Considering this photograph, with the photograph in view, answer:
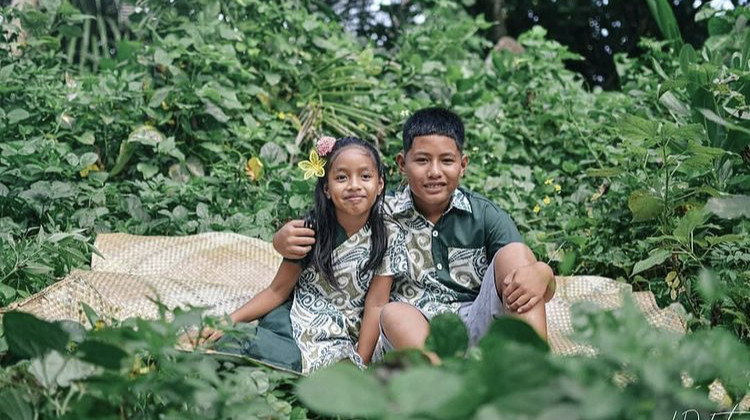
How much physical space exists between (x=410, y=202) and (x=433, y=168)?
14 centimetres

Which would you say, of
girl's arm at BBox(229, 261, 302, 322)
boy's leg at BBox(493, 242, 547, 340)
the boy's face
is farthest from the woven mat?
the boy's face

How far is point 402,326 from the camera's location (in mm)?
1987

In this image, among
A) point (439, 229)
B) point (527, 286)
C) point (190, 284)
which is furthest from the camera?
point (190, 284)

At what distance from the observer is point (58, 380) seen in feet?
3.97

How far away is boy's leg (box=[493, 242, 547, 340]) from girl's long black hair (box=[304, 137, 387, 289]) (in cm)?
32

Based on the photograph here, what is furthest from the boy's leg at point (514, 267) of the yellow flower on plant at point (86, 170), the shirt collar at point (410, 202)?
the yellow flower on plant at point (86, 170)

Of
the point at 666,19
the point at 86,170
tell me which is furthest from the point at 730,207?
the point at 666,19

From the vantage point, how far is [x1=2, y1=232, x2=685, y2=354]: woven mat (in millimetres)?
2227

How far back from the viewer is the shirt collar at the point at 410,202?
7.57ft

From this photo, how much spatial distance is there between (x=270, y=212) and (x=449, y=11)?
2.73 metres

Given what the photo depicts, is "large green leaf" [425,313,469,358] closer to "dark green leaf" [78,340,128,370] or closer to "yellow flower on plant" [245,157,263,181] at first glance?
"dark green leaf" [78,340,128,370]

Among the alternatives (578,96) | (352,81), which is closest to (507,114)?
(578,96)

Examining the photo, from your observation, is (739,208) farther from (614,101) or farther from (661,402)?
(614,101)

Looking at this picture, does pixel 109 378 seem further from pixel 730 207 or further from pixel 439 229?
pixel 439 229
